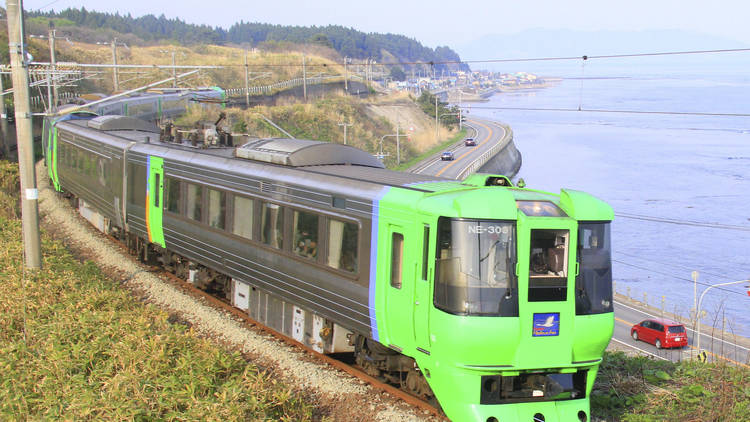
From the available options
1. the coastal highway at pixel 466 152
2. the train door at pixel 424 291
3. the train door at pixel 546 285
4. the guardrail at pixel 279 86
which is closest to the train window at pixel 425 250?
the train door at pixel 424 291

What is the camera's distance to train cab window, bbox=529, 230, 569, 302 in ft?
24.3

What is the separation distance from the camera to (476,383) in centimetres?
740

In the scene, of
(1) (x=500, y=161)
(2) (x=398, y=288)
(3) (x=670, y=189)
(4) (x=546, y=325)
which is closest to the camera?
(4) (x=546, y=325)

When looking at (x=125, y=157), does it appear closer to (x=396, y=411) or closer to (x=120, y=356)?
(x=120, y=356)

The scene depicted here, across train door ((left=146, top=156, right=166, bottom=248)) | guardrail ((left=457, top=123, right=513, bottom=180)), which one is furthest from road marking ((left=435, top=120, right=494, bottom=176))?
train door ((left=146, top=156, right=166, bottom=248))

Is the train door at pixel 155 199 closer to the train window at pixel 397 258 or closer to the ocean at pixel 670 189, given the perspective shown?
the train window at pixel 397 258

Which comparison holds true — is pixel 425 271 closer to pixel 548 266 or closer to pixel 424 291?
pixel 424 291

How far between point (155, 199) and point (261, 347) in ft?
17.5

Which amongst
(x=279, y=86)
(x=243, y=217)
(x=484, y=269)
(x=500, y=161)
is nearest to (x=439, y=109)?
(x=500, y=161)

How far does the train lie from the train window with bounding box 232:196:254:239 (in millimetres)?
32

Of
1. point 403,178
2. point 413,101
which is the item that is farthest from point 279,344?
point 413,101

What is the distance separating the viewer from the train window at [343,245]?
29.9ft

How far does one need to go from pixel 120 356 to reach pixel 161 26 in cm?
20351

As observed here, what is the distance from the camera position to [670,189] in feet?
190
